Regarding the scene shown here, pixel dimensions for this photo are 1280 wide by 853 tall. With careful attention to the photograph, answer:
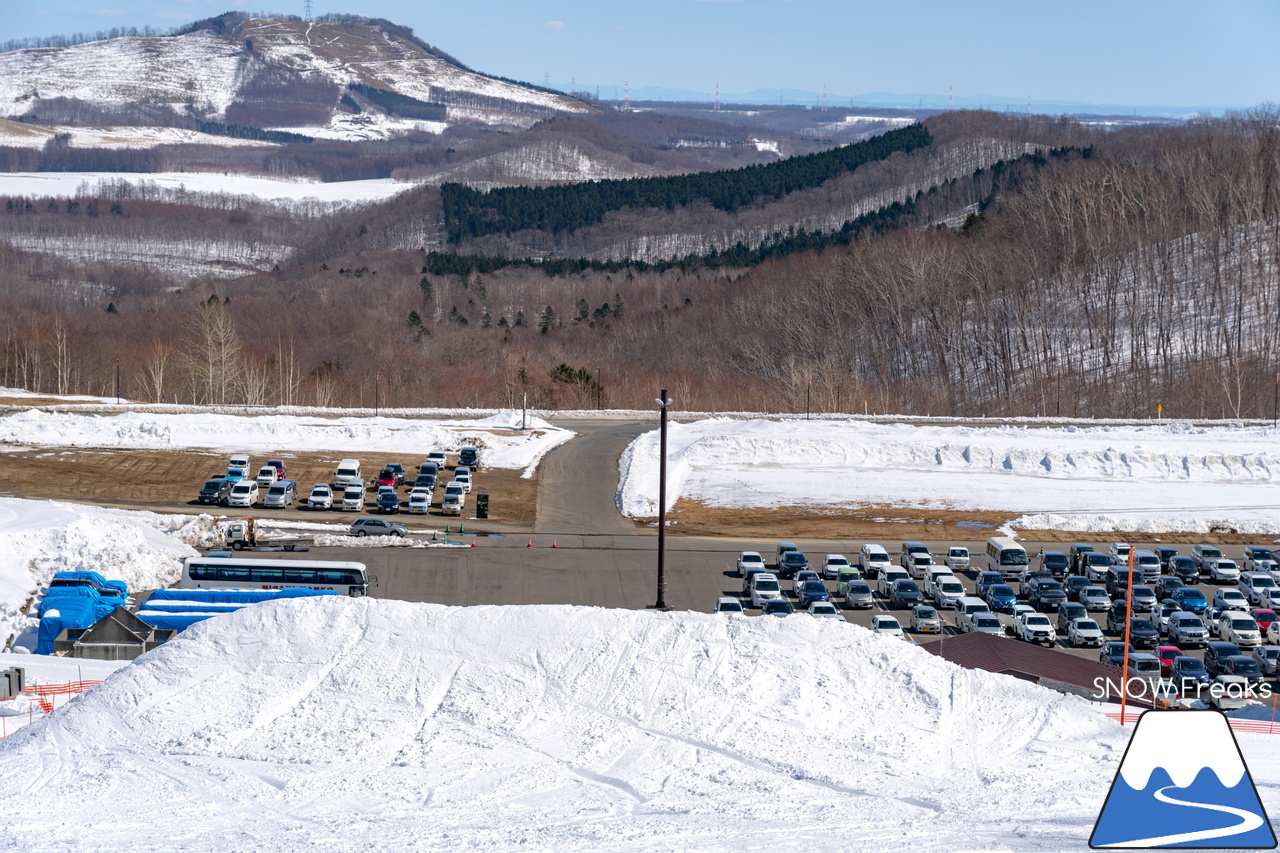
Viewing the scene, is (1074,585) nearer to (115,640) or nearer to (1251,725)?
(1251,725)

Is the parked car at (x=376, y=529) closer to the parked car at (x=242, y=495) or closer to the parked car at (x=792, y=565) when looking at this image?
the parked car at (x=242, y=495)

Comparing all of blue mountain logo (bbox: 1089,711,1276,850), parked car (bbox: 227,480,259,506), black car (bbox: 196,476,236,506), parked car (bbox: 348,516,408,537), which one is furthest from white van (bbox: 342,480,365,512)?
blue mountain logo (bbox: 1089,711,1276,850)

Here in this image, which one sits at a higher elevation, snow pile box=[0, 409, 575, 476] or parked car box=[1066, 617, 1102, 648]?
snow pile box=[0, 409, 575, 476]

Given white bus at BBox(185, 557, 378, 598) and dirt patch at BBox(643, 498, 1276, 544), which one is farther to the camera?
dirt patch at BBox(643, 498, 1276, 544)

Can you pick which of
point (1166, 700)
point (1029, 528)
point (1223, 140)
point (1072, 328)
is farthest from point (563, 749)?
point (1223, 140)

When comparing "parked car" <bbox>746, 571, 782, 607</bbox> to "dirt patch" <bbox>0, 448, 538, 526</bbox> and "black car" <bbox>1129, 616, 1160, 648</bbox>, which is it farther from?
"dirt patch" <bbox>0, 448, 538, 526</bbox>

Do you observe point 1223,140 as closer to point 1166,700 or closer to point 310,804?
point 1166,700
